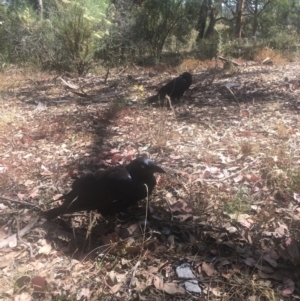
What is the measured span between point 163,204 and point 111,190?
1.91ft

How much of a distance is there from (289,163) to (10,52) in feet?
31.7

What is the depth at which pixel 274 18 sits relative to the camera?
2395cm

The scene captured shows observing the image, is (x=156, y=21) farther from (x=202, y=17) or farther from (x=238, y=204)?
(x=238, y=204)

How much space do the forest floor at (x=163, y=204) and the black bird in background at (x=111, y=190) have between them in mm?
139

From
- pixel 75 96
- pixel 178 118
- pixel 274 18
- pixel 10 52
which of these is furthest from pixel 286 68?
pixel 274 18

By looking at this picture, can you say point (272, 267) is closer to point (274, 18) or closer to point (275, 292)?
point (275, 292)

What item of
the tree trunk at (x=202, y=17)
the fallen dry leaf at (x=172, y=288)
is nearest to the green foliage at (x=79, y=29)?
the tree trunk at (x=202, y=17)

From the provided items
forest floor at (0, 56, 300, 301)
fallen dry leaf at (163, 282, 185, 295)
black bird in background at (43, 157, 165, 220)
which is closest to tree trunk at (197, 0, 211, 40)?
forest floor at (0, 56, 300, 301)

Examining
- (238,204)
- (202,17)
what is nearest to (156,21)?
(202,17)

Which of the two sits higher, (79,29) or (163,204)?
(79,29)

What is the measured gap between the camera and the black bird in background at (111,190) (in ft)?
8.75

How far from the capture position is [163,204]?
3029mm

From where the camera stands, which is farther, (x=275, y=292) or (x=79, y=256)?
(x=79, y=256)

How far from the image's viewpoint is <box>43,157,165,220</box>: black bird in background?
2.67 meters
